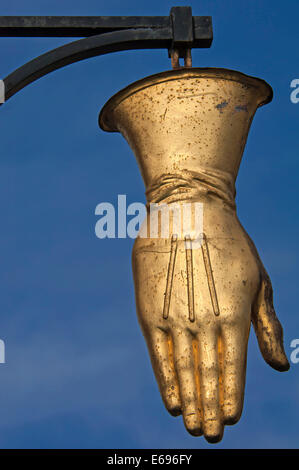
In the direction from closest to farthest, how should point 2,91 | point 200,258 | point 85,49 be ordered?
1. point 200,258
2. point 2,91
3. point 85,49

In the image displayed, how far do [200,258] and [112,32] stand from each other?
4.16 ft

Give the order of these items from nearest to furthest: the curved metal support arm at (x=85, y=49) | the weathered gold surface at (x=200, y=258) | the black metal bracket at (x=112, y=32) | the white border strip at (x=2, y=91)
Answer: the weathered gold surface at (x=200, y=258) < the white border strip at (x=2, y=91) < the curved metal support arm at (x=85, y=49) < the black metal bracket at (x=112, y=32)

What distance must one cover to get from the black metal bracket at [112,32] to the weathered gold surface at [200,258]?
216 mm

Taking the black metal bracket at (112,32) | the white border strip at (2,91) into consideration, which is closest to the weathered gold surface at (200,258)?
the black metal bracket at (112,32)

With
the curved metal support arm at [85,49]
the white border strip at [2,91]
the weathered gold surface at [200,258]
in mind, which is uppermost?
the curved metal support arm at [85,49]

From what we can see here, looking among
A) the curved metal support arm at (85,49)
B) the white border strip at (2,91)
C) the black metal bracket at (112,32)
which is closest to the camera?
the white border strip at (2,91)

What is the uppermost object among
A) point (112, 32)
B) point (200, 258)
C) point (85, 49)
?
point (112, 32)

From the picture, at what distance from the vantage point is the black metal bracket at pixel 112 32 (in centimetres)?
562

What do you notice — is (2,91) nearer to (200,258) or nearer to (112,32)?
(112,32)

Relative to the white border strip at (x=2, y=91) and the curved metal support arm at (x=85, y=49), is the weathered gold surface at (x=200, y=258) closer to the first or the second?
the curved metal support arm at (x=85, y=49)

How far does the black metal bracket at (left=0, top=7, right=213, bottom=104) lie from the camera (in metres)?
5.62

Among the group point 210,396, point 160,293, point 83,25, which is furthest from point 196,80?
point 210,396

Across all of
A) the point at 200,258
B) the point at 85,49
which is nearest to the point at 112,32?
the point at 85,49

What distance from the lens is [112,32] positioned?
18.6ft
